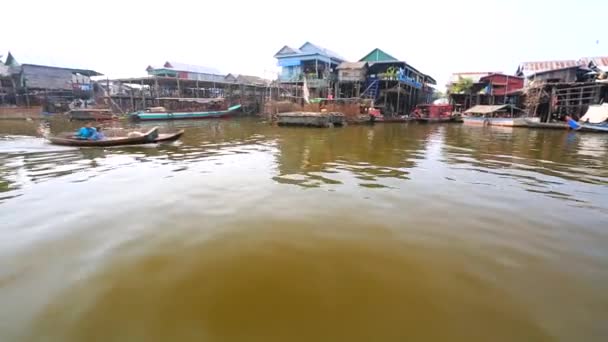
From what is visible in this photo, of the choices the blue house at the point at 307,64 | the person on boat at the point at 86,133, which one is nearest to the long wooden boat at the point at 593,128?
the blue house at the point at 307,64

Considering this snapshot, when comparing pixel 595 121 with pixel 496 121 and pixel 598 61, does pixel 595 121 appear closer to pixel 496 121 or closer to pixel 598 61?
pixel 496 121

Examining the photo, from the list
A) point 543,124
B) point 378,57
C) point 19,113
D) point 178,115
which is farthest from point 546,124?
point 19,113

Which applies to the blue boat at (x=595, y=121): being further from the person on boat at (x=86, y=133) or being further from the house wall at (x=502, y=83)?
the person on boat at (x=86, y=133)

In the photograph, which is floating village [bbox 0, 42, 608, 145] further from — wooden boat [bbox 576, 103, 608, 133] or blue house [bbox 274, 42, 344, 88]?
wooden boat [bbox 576, 103, 608, 133]

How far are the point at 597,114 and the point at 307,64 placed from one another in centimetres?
2755

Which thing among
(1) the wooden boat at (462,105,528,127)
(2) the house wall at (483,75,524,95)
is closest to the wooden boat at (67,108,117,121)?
(1) the wooden boat at (462,105,528,127)

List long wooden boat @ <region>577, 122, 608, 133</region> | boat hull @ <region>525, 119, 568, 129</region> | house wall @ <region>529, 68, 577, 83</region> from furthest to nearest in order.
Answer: house wall @ <region>529, 68, 577, 83</region>, boat hull @ <region>525, 119, 568, 129</region>, long wooden boat @ <region>577, 122, 608, 133</region>

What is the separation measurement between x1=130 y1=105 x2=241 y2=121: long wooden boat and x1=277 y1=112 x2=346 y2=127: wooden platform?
1320cm

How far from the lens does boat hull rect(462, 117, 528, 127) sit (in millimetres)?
27547

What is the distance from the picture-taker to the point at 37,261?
3.76 meters

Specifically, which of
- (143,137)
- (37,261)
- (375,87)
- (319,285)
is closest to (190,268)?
(319,285)

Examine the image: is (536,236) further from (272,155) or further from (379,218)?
(272,155)

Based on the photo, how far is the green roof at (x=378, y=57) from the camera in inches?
1434

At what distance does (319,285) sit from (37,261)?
11.5 feet
